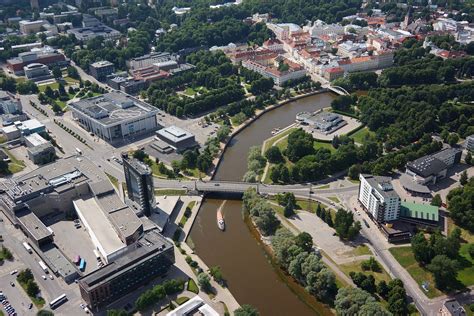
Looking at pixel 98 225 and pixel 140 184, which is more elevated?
pixel 140 184

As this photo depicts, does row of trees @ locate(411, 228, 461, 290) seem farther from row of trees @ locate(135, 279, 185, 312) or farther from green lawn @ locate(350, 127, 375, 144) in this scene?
green lawn @ locate(350, 127, 375, 144)

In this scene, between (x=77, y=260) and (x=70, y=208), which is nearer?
(x=77, y=260)

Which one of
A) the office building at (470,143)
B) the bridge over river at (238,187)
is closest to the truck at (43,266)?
the bridge over river at (238,187)

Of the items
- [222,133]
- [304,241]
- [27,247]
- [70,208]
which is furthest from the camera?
[222,133]

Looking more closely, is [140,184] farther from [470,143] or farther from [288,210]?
[470,143]

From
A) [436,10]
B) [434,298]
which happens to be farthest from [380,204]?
[436,10]

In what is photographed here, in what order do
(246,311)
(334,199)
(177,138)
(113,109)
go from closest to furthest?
(246,311) → (334,199) → (177,138) → (113,109)

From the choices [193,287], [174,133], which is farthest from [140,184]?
[174,133]
